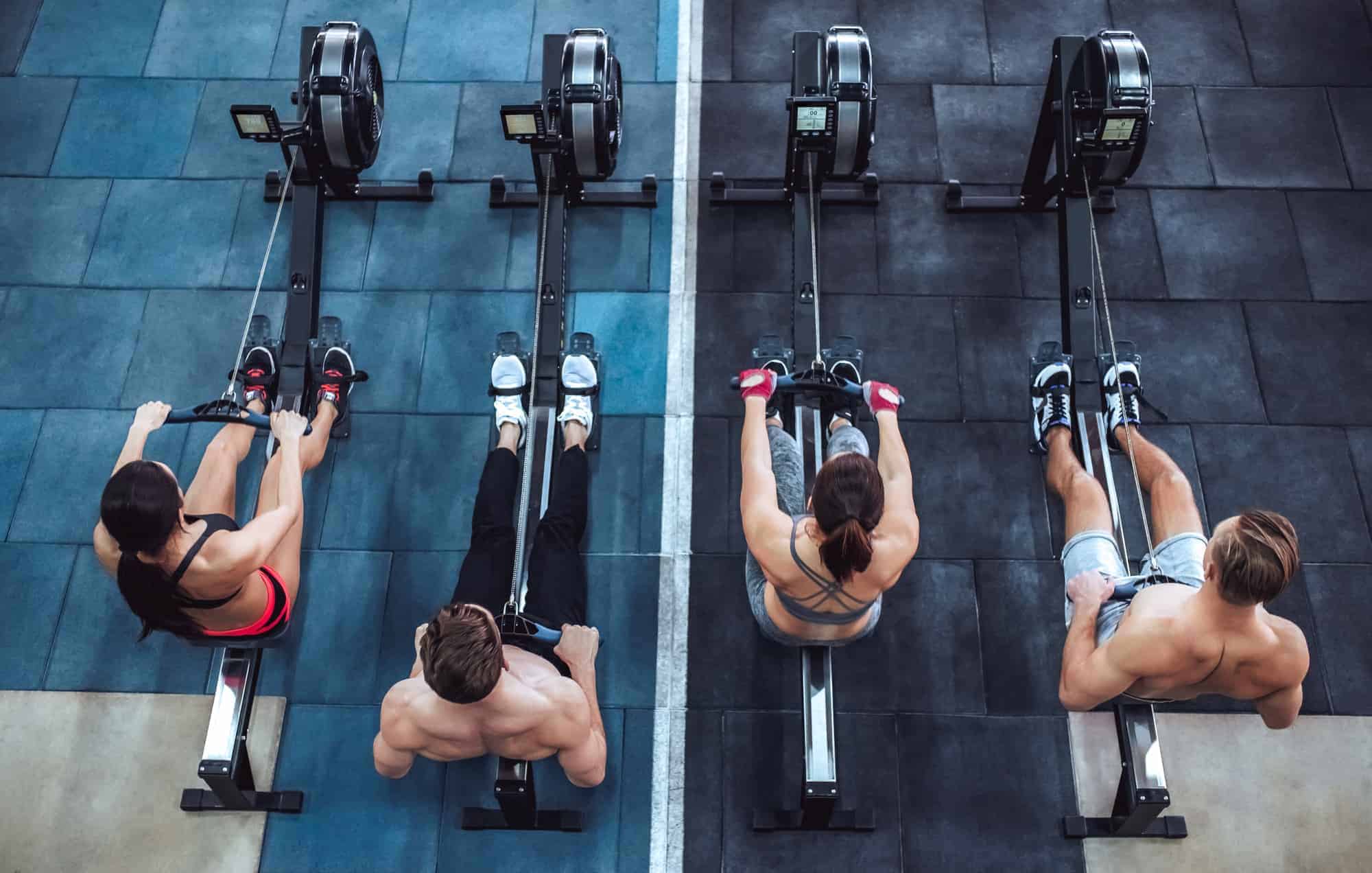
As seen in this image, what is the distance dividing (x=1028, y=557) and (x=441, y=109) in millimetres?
3434

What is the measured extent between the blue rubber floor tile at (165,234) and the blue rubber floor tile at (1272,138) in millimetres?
4635

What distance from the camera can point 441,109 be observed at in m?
5.10

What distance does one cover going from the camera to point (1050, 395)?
13.4 feet

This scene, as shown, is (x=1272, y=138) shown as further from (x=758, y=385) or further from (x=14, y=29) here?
(x=14, y=29)

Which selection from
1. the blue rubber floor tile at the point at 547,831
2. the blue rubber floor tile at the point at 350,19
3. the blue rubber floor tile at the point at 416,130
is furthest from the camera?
the blue rubber floor tile at the point at 350,19

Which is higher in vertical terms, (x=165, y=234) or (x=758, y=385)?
(x=165, y=234)

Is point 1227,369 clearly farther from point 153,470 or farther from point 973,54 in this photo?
point 153,470

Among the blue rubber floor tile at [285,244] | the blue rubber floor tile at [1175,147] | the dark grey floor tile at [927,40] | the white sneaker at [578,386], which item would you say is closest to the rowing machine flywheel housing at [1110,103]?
the blue rubber floor tile at [1175,147]

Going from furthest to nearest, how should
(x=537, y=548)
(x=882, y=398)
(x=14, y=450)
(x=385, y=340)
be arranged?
(x=385, y=340)
(x=14, y=450)
(x=537, y=548)
(x=882, y=398)

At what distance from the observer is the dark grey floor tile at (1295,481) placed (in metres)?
4.09

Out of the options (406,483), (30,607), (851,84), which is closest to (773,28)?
(851,84)

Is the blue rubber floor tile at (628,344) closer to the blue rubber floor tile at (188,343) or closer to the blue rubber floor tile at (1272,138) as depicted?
the blue rubber floor tile at (188,343)

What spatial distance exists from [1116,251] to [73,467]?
458cm

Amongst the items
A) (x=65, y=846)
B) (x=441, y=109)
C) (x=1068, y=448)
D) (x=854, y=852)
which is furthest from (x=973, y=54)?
(x=65, y=846)
